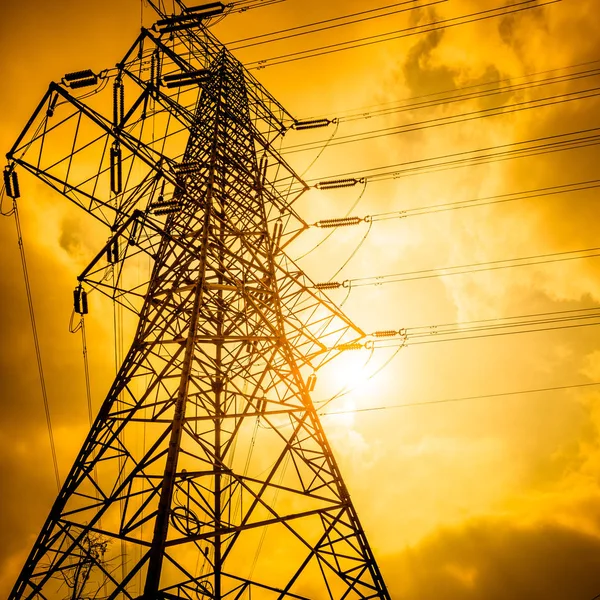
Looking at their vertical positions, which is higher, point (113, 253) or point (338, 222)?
point (338, 222)

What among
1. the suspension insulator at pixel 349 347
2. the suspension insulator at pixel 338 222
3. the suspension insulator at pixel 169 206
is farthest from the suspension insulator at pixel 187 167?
the suspension insulator at pixel 349 347

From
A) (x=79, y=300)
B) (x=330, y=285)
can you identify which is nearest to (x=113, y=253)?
(x=79, y=300)

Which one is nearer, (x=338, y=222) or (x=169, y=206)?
(x=169, y=206)

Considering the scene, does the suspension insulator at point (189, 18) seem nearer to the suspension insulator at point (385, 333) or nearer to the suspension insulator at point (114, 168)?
the suspension insulator at point (114, 168)

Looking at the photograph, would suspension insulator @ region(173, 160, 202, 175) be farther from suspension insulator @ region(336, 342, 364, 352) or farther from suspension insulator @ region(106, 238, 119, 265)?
suspension insulator @ region(336, 342, 364, 352)

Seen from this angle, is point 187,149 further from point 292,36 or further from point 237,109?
point 292,36

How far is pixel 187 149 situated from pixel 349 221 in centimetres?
563

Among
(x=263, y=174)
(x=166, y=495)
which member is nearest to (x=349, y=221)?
(x=263, y=174)

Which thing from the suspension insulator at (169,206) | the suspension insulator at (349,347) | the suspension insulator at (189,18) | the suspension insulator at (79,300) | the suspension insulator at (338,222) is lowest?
the suspension insulator at (79,300)

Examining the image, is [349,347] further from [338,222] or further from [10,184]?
[10,184]

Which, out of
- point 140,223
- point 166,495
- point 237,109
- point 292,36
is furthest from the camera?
point 292,36

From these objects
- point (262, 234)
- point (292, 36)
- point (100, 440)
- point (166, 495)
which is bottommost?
point (166, 495)

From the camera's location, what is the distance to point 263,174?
12359 millimetres

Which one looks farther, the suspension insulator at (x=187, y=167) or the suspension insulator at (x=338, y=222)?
the suspension insulator at (x=338, y=222)
